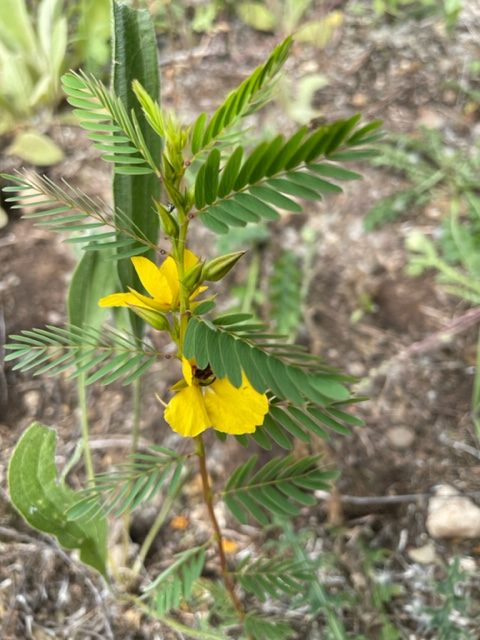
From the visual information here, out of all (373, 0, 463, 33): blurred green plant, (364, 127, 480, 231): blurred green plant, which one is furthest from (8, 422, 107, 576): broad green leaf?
(373, 0, 463, 33): blurred green plant

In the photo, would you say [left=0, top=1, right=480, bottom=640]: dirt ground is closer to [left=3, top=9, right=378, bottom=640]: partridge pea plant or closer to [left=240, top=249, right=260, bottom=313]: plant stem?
[left=240, top=249, right=260, bottom=313]: plant stem

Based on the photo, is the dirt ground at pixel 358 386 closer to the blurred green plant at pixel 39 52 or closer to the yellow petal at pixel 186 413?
the blurred green plant at pixel 39 52

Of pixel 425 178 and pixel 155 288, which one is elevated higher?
pixel 155 288

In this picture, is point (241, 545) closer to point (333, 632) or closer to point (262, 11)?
point (333, 632)

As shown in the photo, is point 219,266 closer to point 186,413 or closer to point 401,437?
point 186,413

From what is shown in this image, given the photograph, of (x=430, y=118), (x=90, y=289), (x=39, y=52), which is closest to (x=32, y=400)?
(x=90, y=289)

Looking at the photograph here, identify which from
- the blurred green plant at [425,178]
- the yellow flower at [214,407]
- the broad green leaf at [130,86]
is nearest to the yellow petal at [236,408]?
the yellow flower at [214,407]
